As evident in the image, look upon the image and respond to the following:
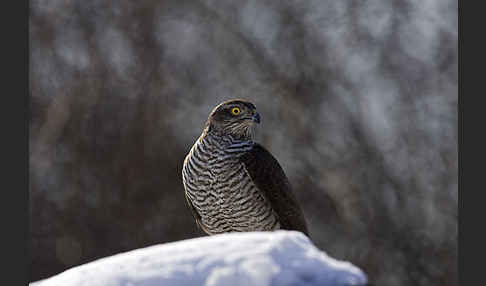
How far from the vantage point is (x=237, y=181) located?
3809 millimetres

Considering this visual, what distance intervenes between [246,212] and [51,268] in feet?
13.1

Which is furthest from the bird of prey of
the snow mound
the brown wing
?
the snow mound

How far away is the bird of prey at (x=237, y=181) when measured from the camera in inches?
150

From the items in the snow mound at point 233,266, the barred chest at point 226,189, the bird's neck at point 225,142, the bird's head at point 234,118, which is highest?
the bird's head at point 234,118

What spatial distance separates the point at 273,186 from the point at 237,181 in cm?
23

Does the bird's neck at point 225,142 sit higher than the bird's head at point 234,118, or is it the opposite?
the bird's head at point 234,118

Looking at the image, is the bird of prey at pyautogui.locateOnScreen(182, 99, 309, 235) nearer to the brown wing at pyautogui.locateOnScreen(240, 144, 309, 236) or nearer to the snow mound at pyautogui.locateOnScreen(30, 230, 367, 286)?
the brown wing at pyautogui.locateOnScreen(240, 144, 309, 236)

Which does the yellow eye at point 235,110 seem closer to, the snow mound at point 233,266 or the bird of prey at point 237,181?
the bird of prey at point 237,181

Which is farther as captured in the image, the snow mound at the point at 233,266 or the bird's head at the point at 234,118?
the bird's head at the point at 234,118

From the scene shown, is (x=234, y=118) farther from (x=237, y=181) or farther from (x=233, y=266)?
(x=233, y=266)

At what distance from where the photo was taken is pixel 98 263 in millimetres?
1337

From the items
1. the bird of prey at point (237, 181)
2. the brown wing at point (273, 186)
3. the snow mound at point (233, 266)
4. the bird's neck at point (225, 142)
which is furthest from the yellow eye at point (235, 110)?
the snow mound at point (233, 266)

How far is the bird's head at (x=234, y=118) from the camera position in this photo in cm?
385

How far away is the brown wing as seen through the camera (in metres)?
3.83
